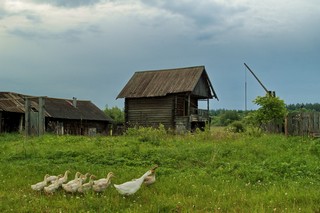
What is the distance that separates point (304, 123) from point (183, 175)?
14.3 metres

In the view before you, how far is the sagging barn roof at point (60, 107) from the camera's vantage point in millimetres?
37281

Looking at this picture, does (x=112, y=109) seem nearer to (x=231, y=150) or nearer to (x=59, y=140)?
(x=59, y=140)

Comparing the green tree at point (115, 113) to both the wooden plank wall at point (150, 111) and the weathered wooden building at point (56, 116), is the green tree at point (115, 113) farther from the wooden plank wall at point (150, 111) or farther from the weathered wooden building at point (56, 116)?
the wooden plank wall at point (150, 111)

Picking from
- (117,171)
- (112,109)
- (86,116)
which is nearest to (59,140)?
(117,171)

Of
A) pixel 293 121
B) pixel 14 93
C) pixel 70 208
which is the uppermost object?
pixel 14 93

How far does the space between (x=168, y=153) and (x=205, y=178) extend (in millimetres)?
4338

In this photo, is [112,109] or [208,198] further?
[112,109]

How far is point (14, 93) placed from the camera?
41.0 m

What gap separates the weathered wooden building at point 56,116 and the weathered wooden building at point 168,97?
476cm

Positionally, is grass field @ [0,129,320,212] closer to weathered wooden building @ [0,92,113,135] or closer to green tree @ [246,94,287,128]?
green tree @ [246,94,287,128]

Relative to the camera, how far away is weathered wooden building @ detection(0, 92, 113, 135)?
Result: 119 feet

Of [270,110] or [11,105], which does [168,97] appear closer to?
[270,110]

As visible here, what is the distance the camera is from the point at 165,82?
135 ft

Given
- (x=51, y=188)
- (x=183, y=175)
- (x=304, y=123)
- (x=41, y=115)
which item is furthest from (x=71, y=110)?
(x=51, y=188)
